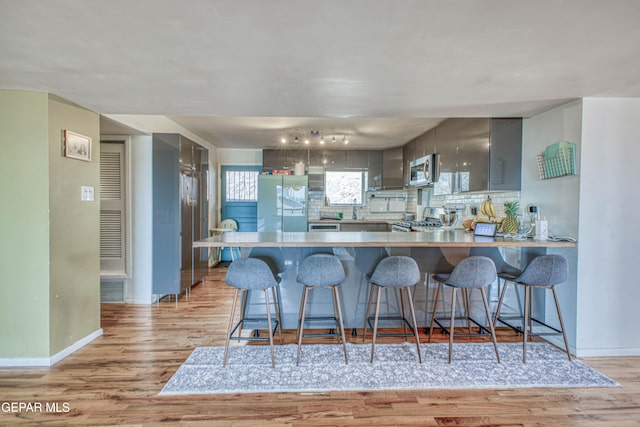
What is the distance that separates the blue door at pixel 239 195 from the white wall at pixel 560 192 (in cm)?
460

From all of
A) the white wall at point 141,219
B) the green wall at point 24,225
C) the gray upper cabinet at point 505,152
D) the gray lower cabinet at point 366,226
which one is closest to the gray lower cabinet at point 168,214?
the white wall at point 141,219

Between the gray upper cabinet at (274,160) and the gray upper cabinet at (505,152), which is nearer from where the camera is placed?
the gray upper cabinet at (505,152)

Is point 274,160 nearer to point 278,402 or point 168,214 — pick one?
point 168,214

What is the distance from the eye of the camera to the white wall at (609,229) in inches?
94.9

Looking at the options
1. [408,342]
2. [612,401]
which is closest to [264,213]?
[408,342]

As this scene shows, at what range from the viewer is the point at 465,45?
1.59 metres

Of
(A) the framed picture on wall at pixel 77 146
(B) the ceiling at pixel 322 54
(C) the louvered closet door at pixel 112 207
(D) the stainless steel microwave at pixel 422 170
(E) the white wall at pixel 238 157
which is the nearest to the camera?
(B) the ceiling at pixel 322 54

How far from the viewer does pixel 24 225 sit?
2.25 meters

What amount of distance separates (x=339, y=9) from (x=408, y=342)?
2.52 meters

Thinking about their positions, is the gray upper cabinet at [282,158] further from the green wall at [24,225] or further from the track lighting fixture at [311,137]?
the green wall at [24,225]

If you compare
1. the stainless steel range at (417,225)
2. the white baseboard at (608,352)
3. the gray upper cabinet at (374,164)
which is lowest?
the white baseboard at (608,352)

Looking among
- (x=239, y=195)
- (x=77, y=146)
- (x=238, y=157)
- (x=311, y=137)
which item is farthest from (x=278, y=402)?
(x=238, y=157)

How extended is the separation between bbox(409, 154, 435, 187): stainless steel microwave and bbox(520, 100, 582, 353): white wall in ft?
4.36

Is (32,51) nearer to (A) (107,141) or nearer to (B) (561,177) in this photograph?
(A) (107,141)
